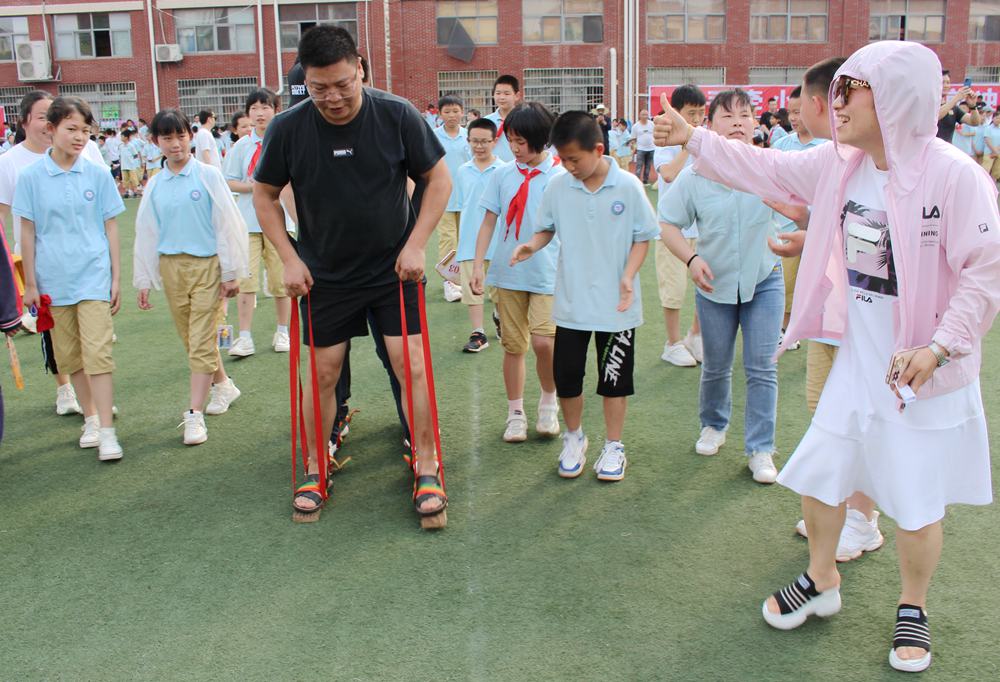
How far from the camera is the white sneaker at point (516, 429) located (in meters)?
5.10

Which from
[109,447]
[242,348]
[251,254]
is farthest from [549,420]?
[251,254]

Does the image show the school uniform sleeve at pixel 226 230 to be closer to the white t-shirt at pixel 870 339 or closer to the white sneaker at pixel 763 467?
the white sneaker at pixel 763 467

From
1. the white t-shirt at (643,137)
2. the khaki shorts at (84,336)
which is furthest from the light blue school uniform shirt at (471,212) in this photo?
the white t-shirt at (643,137)

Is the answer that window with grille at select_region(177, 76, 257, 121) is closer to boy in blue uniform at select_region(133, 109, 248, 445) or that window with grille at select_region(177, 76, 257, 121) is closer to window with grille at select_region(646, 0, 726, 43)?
window with grille at select_region(646, 0, 726, 43)

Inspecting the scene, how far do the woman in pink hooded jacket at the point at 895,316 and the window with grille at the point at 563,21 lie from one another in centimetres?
3184

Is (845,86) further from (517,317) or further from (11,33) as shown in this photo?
(11,33)

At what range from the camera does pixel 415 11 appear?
33.3 m

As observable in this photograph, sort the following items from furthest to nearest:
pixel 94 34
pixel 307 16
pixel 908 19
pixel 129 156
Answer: pixel 94 34 < pixel 307 16 < pixel 908 19 < pixel 129 156

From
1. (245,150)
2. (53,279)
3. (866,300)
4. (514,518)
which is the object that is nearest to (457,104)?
(245,150)

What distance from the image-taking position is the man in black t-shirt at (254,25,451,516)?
388cm

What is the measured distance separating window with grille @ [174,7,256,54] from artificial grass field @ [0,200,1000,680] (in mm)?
31288

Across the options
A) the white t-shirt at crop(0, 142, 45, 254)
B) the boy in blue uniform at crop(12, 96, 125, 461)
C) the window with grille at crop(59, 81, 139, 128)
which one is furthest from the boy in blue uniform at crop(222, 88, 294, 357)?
the window with grille at crop(59, 81, 139, 128)

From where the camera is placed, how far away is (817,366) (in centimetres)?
391

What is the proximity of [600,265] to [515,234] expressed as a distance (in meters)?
0.84
